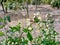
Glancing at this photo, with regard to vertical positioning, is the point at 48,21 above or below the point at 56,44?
above

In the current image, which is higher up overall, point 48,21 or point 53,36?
point 48,21

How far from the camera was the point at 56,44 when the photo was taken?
1.57 m

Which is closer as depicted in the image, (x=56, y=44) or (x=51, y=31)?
(x=56, y=44)

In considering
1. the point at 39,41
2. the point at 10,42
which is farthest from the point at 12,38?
the point at 39,41

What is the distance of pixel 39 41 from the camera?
164cm

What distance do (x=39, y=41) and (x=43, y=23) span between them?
128 millimetres

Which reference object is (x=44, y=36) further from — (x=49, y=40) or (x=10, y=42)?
(x=10, y=42)

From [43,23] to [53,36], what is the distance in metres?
0.14

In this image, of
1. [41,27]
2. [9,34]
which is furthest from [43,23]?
[9,34]

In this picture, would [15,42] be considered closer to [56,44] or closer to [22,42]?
[22,42]

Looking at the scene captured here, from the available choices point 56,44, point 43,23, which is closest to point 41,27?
point 43,23

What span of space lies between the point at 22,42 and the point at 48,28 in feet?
0.92

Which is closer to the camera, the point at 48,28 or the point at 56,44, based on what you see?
the point at 56,44

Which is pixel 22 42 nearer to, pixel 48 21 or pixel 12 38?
pixel 12 38
